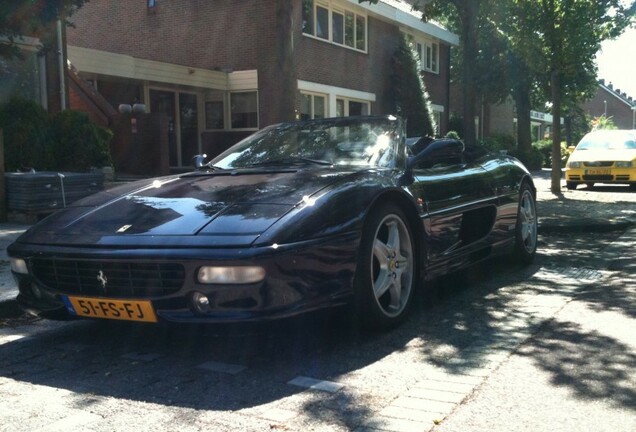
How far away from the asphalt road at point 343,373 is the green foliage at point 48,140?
21.8 feet

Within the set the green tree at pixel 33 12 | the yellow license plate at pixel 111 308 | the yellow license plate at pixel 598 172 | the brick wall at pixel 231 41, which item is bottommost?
the yellow license plate at pixel 111 308

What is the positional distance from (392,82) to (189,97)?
7.49 metres

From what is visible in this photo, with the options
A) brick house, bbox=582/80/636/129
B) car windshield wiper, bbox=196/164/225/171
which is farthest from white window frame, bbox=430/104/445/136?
brick house, bbox=582/80/636/129

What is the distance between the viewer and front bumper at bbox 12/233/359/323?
3418mm

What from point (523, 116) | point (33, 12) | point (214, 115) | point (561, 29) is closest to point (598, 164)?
point (561, 29)

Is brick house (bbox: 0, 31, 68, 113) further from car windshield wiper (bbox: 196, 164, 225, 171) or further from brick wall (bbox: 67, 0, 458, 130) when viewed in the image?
car windshield wiper (bbox: 196, 164, 225, 171)

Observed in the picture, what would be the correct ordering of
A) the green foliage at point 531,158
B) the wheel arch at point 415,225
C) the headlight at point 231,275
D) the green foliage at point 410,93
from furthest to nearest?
the green foliage at point 531,158 → the green foliage at point 410,93 → the wheel arch at point 415,225 → the headlight at point 231,275

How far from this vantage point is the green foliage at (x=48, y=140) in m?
10.6

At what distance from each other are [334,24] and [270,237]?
1840 cm

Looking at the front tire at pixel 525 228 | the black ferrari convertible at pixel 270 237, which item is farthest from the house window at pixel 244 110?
the black ferrari convertible at pixel 270 237

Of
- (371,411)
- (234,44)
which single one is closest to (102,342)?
(371,411)

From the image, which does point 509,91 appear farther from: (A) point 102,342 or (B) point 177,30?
(A) point 102,342

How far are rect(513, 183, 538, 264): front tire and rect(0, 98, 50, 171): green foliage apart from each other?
7.62m

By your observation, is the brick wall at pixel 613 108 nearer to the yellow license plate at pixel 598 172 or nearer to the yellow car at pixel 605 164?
the yellow car at pixel 605 164
